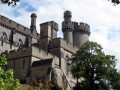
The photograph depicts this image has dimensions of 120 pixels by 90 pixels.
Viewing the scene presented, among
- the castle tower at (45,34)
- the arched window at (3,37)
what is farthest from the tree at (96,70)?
the arched window at (3,37)

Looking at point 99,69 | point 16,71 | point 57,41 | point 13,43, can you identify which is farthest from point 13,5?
point 13,43

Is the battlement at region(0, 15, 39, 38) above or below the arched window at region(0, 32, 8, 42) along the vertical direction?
above

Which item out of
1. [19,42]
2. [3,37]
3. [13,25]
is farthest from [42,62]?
[13,25]

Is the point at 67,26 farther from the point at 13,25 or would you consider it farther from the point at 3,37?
the point at 3,37

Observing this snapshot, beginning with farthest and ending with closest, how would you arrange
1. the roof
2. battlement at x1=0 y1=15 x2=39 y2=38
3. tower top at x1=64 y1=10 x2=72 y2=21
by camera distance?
tower top at x1=64 y1=10 x2=72 y2=21 → battlement at x1=0 y1=15 x2=39 y2=38 → the roof

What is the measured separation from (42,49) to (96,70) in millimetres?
13415

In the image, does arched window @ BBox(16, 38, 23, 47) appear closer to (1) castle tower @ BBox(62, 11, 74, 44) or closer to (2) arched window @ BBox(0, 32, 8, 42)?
(2) arched window @ BBox(0, 32, 8, 42)

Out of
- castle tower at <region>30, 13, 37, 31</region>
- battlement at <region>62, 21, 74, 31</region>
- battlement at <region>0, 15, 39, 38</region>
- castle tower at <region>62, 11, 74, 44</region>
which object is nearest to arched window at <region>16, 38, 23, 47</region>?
battlement at <region>0, 15, 39, 38</region>

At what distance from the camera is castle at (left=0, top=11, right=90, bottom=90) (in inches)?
1257

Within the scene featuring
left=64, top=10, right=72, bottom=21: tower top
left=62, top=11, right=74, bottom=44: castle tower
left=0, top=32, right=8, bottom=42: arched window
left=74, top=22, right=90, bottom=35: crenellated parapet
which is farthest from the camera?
left=64, top=10, right=72, bottom=21: tower top

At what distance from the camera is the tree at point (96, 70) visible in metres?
29.7

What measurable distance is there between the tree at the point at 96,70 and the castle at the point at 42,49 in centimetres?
360

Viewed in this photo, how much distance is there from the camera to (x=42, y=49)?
133 ft

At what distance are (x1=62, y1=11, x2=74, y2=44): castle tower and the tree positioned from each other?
1918 centimetres
